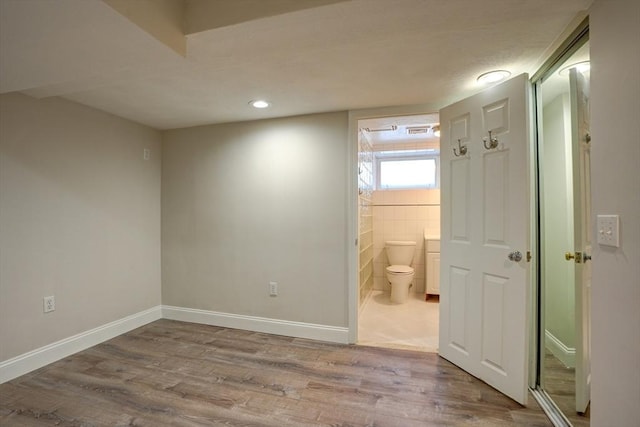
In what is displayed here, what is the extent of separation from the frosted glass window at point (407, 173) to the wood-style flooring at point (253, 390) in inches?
102

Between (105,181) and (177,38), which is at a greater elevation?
(177,38)

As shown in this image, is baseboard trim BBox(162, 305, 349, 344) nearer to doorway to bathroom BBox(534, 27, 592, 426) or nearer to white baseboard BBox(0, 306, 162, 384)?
white baseboard BBox(0, 306, 162, 384)

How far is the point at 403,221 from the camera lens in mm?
4324

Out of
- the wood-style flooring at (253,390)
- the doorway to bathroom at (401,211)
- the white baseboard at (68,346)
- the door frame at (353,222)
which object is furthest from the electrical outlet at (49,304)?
the doorway to bathroom at (401,211)

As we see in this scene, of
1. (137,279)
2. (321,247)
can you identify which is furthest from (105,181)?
(321,247)

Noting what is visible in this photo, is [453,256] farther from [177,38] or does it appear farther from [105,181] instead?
[105,181]

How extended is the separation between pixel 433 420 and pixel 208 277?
2380 mm

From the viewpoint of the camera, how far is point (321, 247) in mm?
2748

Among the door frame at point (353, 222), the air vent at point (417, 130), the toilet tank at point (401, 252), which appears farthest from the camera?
the toilet tank at point (401, 252)

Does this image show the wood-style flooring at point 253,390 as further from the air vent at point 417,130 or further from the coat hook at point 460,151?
the air vent at point 417,130

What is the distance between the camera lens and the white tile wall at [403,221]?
4.23 meters

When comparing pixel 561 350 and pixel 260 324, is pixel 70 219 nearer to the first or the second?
pixel 260 324

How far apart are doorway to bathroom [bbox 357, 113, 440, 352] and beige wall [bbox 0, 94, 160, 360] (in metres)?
2.40

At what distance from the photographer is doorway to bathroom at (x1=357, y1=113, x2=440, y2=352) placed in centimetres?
371
